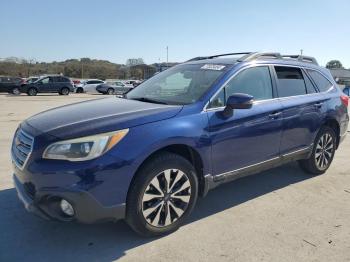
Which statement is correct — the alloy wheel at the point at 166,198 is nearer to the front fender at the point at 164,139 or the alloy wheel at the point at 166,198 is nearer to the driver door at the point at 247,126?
the front fender at the point at 164,139

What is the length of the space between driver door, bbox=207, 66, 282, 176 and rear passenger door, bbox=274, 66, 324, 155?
0.19 meters

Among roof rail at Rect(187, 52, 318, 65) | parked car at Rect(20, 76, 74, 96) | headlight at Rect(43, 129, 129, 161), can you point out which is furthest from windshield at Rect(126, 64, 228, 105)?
parked car at Rect(20, 76, 74, 96)

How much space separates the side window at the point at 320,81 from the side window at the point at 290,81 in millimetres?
345

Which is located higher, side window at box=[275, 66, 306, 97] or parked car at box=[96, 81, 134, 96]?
side window at box=[275, 66, 306, 97]

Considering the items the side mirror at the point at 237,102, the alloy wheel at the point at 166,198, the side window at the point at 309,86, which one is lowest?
the alloy wheel at the point at 166,198

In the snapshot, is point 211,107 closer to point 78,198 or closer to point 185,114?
point 185,114

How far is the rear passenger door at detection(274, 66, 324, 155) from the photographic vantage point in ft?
16.3

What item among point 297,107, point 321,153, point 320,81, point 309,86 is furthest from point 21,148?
point 320,81

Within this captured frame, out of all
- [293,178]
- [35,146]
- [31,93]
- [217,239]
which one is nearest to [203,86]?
[217,239]

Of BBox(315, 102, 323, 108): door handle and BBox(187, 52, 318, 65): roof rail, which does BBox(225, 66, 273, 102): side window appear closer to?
BBox(187, 52, 318, 65): roof rail

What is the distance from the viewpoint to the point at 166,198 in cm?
367

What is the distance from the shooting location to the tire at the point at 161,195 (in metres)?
3.43

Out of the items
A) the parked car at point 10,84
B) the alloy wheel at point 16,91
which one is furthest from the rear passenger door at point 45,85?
the alloy wheel at point 16,91

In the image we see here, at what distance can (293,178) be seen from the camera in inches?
226
